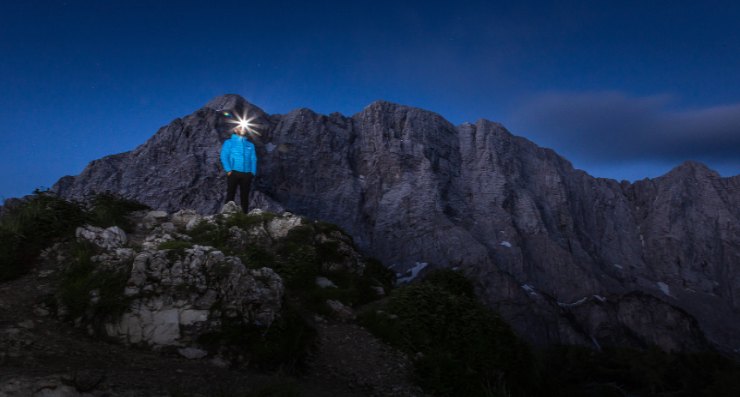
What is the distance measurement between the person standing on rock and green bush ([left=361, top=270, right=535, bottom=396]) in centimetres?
957

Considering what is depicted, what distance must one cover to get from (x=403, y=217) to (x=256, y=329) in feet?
182

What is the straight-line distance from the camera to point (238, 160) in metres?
17.0

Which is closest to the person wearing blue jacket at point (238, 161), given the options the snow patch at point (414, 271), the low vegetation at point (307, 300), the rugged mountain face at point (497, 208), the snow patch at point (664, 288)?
the low vegetation at point (307, 300)

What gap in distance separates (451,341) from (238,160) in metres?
12.0

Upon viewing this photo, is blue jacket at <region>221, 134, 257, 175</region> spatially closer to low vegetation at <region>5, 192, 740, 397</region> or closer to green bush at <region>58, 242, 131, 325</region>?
low vegetation at <region>5, 192, 740, 397</region>

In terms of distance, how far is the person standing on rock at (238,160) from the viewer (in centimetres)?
1686

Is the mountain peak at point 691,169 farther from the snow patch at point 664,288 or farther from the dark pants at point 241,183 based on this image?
the dark pants at point 241,183

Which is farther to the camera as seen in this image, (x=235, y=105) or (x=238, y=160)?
(x=235, y=105)

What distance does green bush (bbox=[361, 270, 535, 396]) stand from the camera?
8.20 metres

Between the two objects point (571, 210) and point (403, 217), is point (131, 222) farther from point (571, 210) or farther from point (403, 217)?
point (571, 210)

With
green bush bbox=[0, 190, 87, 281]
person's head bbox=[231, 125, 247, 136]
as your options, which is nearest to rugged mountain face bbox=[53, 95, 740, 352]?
person's head bbox=[231, 125, 247, 136]

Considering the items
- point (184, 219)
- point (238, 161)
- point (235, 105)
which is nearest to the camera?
point (184, 219)

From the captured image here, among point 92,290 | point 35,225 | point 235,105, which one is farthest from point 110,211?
point 235,105

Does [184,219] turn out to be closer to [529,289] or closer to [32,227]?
[32,227]
